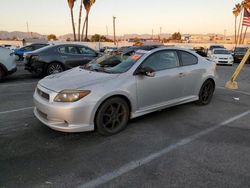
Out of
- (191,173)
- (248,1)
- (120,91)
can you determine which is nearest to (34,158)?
(120,91)

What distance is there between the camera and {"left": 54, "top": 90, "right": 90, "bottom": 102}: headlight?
11.9 feet

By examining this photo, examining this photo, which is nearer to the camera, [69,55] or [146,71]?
[146,71]

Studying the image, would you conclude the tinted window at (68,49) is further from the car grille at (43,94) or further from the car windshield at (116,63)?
the car grille at (43,94)

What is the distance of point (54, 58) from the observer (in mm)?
9773

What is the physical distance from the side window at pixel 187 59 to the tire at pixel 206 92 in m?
0.70

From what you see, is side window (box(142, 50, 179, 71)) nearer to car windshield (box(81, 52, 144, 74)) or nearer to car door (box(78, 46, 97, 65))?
car windshield (box(81, 52, 144, 74))

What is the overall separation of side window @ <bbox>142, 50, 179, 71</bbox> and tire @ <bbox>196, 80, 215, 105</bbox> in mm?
1259

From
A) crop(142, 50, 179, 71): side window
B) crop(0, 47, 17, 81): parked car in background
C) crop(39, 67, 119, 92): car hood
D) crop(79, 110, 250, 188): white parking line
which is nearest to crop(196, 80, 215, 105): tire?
crop(142, 50, 179, 71): side window

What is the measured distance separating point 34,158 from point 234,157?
2.85 m

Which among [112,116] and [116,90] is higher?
[116,90]

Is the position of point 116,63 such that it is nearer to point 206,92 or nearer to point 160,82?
point 160,82

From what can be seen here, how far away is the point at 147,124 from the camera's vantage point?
4613 mm

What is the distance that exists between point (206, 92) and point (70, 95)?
3785mm

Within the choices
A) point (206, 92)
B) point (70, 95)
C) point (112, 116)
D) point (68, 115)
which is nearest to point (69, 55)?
point (206, 92)
